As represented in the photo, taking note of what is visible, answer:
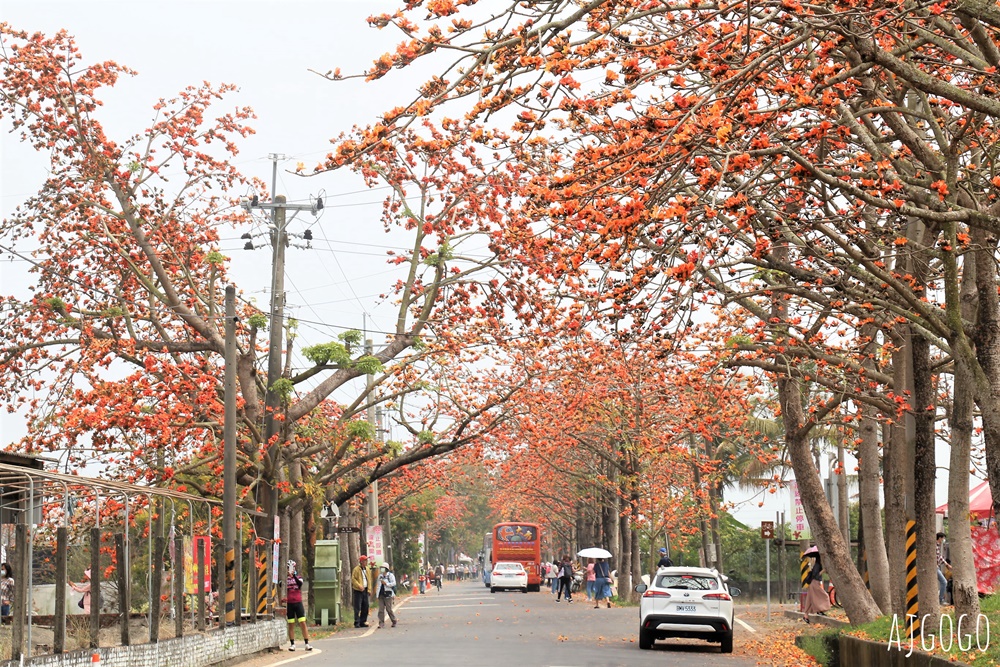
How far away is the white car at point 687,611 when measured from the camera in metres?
22.0

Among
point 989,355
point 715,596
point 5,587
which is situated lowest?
point 715,596

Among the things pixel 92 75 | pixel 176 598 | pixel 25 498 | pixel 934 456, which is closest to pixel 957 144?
pixel 934 456

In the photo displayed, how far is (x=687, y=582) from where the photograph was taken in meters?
22.6

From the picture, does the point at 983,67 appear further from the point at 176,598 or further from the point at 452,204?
the point at 452,204

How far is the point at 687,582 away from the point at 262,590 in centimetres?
871

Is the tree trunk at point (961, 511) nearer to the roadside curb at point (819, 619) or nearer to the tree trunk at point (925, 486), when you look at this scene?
the tree trunk at point (925, 486)

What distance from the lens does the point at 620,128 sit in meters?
11.8

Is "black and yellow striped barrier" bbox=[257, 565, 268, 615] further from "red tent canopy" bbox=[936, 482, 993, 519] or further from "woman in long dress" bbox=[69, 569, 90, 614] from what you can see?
"red tent canopy" bbox=[936, 482, 993, 519]

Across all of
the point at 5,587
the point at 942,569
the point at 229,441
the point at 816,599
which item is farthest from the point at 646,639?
the point at 5,587

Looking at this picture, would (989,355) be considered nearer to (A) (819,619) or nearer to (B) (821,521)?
(B) (821,521)

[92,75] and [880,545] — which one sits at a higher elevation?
[92,75]

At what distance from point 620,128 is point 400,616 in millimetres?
27411

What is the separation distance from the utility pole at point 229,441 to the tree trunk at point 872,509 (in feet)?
35.4

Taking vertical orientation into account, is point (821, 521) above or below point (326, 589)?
above
